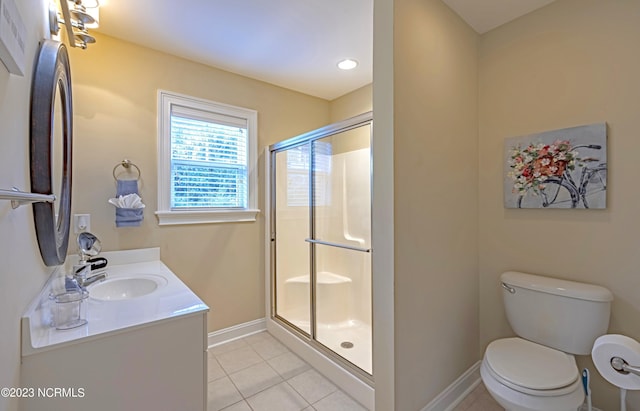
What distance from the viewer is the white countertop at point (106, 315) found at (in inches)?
35.4

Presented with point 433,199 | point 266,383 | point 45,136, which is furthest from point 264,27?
point 266,383

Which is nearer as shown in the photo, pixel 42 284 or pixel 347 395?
pixel 42 284

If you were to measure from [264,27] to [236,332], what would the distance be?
2.56 m

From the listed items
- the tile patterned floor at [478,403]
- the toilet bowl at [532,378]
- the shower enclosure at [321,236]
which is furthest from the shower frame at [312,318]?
the toilet bowl at [532,378]

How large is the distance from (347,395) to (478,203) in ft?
5.35

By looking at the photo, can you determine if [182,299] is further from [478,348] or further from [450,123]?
[478,348]

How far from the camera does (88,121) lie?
1.90 metres

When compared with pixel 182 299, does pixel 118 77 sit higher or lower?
higher

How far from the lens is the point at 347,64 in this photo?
7.94 ft

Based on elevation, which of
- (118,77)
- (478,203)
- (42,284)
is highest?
(118,77)

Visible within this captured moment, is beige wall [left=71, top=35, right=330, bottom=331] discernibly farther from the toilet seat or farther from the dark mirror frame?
the toilet seat

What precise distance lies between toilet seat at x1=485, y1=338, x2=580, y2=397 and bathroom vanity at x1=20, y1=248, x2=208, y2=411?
55.1 inches

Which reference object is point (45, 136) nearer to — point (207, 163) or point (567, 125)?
point (207, 163)

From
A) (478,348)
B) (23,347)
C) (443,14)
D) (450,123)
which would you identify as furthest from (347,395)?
(443,14)
